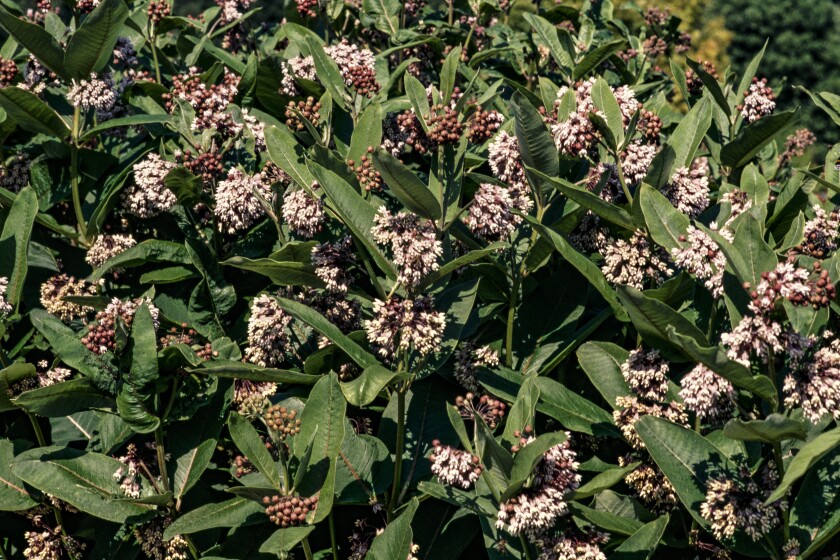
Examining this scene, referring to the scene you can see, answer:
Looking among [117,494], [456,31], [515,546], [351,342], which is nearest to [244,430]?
[351,342]

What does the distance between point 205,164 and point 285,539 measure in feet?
6.70

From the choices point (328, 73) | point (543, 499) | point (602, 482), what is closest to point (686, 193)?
point (602, 482)

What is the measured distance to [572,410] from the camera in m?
4.67

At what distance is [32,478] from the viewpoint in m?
4.72

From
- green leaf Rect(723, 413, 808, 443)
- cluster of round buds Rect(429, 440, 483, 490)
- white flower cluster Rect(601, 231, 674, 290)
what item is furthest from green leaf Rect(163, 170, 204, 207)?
green leaf Rect(723, 413, 808, 443)

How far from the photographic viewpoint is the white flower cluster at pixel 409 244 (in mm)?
4230

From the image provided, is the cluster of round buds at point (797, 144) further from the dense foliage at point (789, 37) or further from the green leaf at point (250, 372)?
the dense foliage at point (789, 37)

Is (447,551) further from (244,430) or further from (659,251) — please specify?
(659,251)

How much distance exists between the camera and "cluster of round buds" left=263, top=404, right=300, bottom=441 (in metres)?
4.22

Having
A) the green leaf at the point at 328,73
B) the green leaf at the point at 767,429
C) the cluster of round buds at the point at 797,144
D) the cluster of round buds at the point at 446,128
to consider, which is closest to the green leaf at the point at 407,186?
the cluster of round buds at the point at 446,128

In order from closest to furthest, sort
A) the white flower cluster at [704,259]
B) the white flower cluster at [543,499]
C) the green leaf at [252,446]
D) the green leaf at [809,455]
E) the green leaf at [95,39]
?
1. the green leaf at [809,455]
2. the white flower cluster at [543,499]
3. the white flower cluster at [704,259]
4. the green leaf at [252,446]
5. the green leaf at [95,39]

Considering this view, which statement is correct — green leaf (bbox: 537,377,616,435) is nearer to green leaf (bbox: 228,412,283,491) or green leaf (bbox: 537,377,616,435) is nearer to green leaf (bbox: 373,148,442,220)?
green leaf (bbox: 373,148,442,220)

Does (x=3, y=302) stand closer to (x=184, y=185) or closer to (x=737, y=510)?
(x=184, y=185)

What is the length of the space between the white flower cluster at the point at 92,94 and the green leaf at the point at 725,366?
3.47 meters
